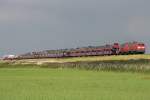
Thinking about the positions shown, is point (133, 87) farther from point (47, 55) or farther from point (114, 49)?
point (47, 55)

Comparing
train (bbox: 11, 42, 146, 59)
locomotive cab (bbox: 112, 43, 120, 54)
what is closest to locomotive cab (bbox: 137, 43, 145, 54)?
train (bbox: 11, 42, 146, 59)

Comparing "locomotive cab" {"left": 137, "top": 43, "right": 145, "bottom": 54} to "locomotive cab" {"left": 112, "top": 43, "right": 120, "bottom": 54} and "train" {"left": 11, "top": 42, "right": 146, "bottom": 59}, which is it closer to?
"train" {"left": 11, "top": 42, "right": 146, "bottom": 59}

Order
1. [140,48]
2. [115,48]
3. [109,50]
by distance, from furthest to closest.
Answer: [109,50] → [115,48] → [140,48]

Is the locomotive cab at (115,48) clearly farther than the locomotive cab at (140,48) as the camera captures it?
Yes

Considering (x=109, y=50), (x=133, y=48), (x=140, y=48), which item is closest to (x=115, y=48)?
(x=109, y=50)

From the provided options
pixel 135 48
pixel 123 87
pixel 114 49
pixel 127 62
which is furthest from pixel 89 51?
pixel 123 87

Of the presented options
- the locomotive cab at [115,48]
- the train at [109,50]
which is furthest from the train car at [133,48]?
the locomotive cab at [115,48]

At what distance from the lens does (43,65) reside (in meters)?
84.4

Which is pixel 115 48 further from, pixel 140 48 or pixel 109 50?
pixel 140 48

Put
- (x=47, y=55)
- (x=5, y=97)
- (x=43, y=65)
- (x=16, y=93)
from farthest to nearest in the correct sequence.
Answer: (x=47, y=55), (x=43, y=65), (x=16, y=93), (x=5, y=97)

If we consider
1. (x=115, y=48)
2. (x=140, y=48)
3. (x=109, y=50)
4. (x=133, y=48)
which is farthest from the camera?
(x=109, y=50)

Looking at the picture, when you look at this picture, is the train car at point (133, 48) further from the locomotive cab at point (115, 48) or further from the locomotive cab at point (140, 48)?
the locomotive cab at point (115, 48)

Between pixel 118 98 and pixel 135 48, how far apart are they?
60.6 metres

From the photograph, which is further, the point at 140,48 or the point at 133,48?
the point at 133,48
